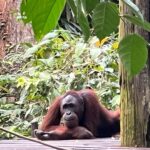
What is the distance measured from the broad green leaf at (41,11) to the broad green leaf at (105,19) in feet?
0.11

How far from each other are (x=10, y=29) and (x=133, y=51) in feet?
17.6

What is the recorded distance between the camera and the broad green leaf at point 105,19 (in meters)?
0.39

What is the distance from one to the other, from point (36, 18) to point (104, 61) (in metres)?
3.86

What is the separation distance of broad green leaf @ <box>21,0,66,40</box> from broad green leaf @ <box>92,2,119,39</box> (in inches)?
1.4

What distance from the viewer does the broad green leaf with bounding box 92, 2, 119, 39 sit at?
0.39 m

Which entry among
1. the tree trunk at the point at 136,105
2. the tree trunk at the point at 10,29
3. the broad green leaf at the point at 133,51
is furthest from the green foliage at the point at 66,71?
the broad green leaf at the point at 133,51

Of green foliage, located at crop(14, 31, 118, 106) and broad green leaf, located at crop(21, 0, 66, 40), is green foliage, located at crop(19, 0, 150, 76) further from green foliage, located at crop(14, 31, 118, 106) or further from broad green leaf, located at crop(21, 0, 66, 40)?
→ green foliage, located at crop(14, 31, 118, 106)

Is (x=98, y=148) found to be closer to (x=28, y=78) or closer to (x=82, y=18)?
(x=82, y=18)

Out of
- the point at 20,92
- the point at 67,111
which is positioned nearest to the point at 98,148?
the point at 67,111

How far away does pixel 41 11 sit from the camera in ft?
1.21

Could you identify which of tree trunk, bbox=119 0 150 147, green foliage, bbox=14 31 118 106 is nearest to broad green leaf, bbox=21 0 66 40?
tree trunk, bbox=119 0 150 147

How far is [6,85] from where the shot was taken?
4.79 m

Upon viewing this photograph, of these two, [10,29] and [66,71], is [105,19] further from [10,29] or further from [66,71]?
[10,29]

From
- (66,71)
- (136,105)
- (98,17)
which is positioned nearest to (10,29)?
(66,71)
